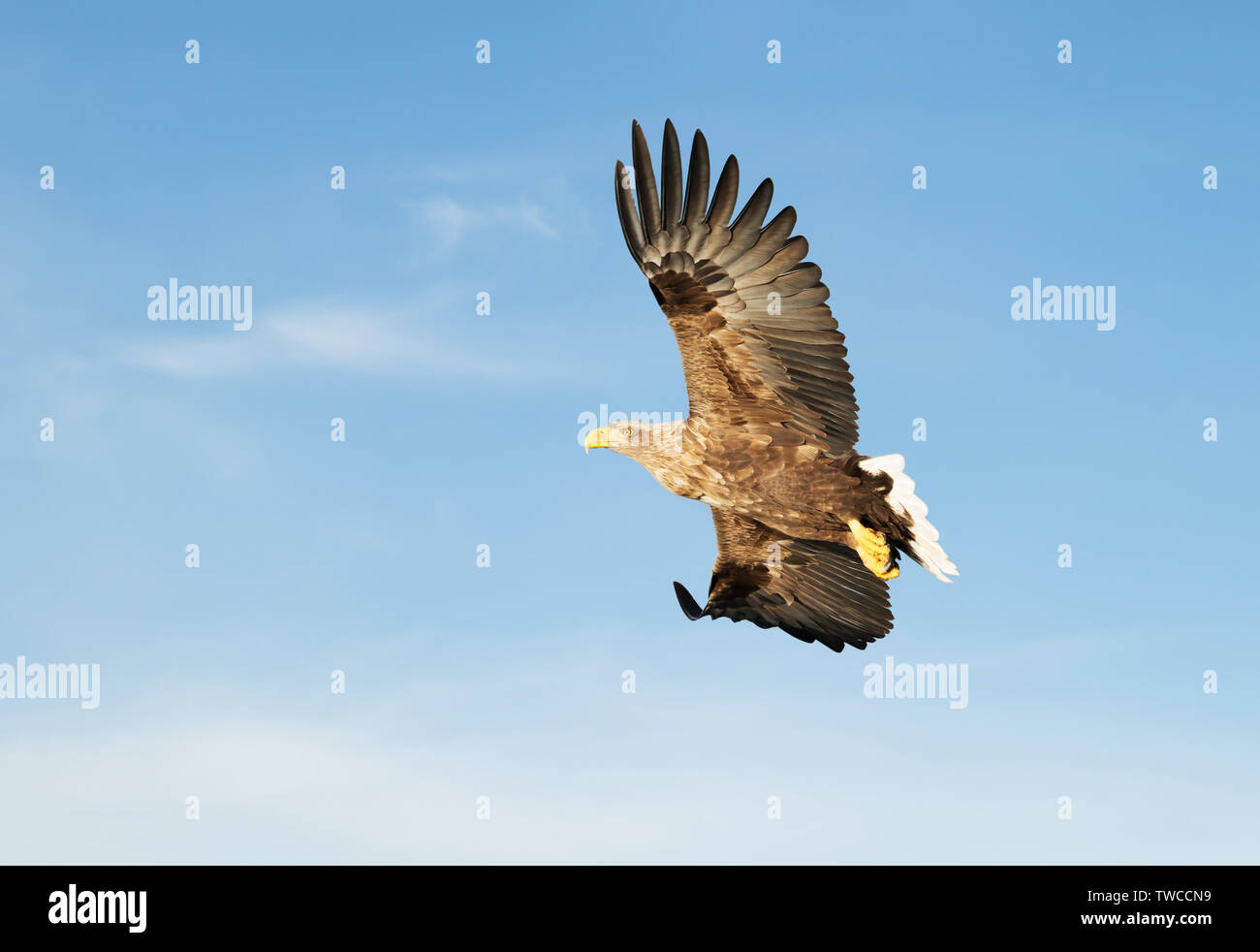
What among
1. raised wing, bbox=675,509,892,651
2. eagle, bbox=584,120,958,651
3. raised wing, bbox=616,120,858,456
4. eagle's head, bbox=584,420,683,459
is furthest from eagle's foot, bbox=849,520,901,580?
eagle's head, bbox=584,420,683,459

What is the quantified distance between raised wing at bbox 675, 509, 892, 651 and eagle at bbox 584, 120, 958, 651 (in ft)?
1.49

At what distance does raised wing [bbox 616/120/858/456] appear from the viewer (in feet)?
29.3

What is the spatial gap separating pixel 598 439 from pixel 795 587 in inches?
117

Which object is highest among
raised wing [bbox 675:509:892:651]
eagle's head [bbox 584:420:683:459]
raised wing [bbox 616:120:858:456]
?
raised wing [bbox 616:120:858:456]

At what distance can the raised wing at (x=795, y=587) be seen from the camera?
37.4 feet

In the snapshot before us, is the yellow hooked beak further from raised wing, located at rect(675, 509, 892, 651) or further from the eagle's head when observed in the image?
raised wing, located at rect(675, 509, 892, 651)

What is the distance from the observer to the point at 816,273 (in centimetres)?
923

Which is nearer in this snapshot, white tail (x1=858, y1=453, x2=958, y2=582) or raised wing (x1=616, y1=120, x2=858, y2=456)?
raised wing (x1=616, y1=120, x2=858, y2=456)

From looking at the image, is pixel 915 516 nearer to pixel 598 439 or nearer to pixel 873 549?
pixel 873 549

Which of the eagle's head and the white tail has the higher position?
the eagle's head

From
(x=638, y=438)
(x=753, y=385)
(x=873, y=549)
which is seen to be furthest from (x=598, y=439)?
(x=873, y=549)

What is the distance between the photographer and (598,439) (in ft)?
34.3
